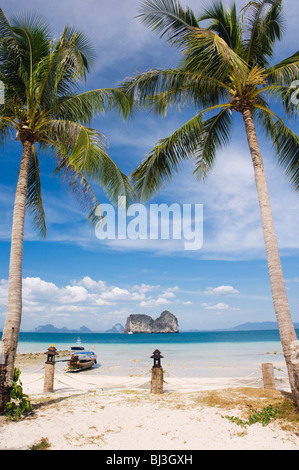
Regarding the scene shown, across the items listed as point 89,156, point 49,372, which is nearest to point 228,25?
point 89,156

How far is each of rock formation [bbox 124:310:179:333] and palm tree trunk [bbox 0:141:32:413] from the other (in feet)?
496

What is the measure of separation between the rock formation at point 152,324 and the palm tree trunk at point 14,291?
151 meters

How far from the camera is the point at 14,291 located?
6.77m

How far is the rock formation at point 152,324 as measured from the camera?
5989 inches

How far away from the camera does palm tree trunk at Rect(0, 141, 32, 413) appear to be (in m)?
6.23

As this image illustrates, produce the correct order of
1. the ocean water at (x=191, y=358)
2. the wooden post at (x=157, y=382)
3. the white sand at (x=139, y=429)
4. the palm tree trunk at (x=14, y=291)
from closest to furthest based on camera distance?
the white sand at (x=139, y=429), the palm tree trunk at (x=14, y=291), the wooden post at (x=157, y=382), the ocean water at (x=191, y=358)

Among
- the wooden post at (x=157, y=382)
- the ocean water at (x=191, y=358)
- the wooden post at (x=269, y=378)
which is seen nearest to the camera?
the wooden post at (x=269, y=378)

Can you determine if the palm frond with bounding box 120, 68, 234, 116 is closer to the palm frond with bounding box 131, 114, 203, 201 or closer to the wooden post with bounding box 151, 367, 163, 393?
the palm frond with bounding box 131, 114, 203, 201

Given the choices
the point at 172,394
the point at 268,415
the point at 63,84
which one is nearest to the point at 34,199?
the point at 63,84

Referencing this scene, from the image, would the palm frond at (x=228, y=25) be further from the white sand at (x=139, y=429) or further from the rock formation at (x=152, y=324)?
the rock formation at (x=152, y=324)

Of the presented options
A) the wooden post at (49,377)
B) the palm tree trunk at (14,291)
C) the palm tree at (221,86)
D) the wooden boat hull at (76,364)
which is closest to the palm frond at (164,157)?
the palm tree at (221,86)

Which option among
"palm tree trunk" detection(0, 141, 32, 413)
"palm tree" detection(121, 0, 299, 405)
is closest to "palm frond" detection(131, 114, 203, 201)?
"palm tree" detection(121, 0, 299, 405)
